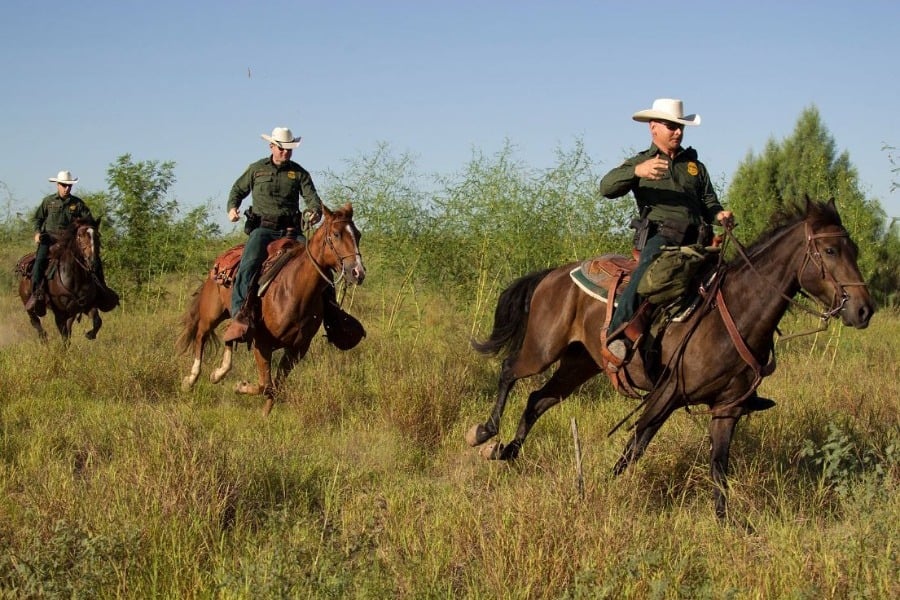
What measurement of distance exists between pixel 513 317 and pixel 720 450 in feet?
8.17

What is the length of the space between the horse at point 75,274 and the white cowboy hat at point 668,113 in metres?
9.17

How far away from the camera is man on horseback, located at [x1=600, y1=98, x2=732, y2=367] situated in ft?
21.6

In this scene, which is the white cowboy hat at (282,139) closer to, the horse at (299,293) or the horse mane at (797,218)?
the horse at (299,293)

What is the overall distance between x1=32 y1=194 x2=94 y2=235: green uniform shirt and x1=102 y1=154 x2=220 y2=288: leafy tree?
245 centimetres

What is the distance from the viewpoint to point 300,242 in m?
10.1

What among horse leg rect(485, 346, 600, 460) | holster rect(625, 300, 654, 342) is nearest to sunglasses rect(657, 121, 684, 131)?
holster rect(625, 300, 654, 342)

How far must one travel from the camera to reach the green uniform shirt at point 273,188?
10.1 m

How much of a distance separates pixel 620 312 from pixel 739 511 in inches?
63.4

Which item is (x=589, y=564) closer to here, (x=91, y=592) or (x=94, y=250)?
(x=91, y=592)

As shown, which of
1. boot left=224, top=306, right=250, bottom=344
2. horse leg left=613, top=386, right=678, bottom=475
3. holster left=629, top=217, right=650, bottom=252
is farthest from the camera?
boot left=224, top=306, right=250, bottom=344

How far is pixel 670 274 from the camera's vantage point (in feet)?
20.7

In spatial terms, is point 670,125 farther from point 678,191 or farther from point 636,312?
point 636,312

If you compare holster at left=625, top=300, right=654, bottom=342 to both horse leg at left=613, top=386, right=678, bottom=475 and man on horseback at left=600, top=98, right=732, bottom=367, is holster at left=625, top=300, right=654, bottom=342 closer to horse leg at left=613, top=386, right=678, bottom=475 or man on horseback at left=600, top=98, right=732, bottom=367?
man on horseback at left=600, top=98, right=732, bottom=367

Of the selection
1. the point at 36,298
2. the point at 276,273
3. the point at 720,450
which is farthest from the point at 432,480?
the point at 36,298
